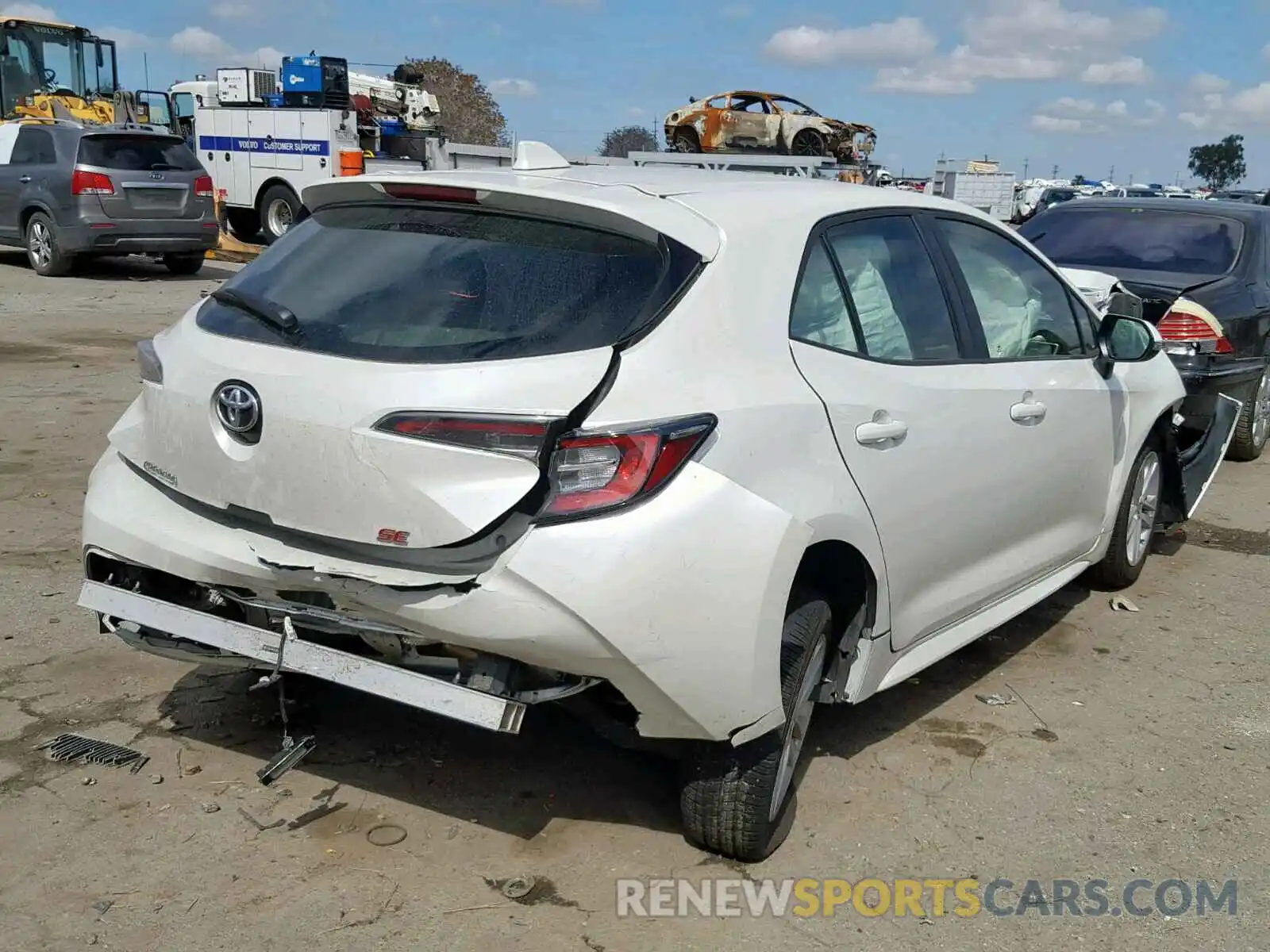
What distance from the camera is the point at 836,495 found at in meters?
3.25

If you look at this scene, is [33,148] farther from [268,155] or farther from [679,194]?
[679,194]

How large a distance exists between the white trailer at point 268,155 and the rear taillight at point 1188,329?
49.1 ft

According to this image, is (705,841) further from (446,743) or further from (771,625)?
(446,743)

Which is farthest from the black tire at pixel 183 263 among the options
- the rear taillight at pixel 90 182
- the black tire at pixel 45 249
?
the rear taillight at pixel 90 182

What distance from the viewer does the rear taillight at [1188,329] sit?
7031 millimetres

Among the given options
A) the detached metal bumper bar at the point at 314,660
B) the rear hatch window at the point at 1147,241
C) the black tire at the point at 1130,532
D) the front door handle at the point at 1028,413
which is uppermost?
the rear hatch window at the point at 1147,241

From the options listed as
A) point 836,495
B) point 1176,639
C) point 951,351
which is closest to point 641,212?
point 836,495

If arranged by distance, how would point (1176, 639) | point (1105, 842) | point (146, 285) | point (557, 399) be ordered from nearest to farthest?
point (557, 399) < point (1105, 842) < point (1176, 639) < point (146, 285)

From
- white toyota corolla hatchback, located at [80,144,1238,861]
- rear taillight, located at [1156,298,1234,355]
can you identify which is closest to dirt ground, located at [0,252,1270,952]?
white toyota corolla hatchback, located at [80,144,1238,861]

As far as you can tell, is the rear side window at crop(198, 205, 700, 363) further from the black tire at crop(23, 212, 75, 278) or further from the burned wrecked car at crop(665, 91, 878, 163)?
the burned wrecked car at crop(665, 91, 878, 163)

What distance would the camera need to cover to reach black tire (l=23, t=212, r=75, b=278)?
15.3 metres

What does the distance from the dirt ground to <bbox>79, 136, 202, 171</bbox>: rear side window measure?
11.3 m

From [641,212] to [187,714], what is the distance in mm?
2194

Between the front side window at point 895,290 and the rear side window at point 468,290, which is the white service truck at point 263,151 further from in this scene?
the rear side window at point 468,290
